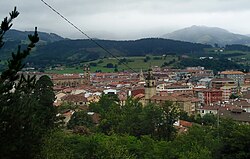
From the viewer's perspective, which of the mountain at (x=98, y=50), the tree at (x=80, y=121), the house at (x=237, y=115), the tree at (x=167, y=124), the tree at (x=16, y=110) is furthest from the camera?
the mountain at (x=98, y=50)

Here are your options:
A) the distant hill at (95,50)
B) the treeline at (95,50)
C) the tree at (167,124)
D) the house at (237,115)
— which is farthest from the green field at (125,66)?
the tree at (167,124)

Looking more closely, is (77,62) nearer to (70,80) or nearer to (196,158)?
(70,80)

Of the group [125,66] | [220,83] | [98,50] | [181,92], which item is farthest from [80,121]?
[98,50]

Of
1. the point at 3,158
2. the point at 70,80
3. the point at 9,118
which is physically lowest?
the point at 70,80

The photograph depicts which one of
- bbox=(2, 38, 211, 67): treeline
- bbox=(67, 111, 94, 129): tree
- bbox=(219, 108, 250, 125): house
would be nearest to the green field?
bbox=(2, 38, 211, 67): treeline

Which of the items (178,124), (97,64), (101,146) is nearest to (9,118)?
(101,146)

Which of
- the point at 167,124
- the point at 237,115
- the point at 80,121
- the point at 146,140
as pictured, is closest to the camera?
the point at 146,140

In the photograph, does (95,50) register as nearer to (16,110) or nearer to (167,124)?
(167,124)

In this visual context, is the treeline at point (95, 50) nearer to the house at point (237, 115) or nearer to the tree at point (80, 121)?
the house at point (237, 115)

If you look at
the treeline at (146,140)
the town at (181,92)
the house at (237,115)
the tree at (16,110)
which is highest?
the tree at (16,110)

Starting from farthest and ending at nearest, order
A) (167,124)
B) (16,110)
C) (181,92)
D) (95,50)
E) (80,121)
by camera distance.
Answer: (95,50)
(181,92)
(80,121)
(167,124)
(16,110)

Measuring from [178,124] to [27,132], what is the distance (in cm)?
2277

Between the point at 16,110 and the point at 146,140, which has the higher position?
the point at 16,110

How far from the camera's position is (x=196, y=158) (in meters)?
15.6
